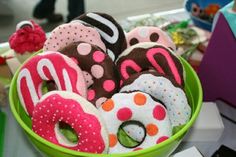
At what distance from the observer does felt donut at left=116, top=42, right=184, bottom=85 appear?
1.37 ft

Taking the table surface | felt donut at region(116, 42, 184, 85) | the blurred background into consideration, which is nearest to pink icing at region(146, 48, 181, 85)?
felt donut at region(116, 42, 184, 85)

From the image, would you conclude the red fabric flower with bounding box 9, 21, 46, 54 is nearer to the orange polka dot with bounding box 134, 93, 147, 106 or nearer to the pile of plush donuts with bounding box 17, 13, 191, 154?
the pile of plush donuts with bounding box 17, 13, 191, 154

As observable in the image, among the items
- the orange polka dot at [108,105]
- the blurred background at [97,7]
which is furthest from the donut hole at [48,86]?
the blurred background at [97,7]

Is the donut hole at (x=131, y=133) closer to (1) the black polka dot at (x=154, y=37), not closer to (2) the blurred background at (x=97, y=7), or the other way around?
(1) the black polka dot at (x=154, y=37)

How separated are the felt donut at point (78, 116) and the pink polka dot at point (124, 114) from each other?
0.08 ft

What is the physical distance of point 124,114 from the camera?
1.25 feet

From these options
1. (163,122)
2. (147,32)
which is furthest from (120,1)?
(163,122)

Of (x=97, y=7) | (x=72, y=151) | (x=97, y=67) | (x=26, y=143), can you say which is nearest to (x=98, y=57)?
(x=97, y=67)

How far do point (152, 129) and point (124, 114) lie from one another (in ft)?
0.12

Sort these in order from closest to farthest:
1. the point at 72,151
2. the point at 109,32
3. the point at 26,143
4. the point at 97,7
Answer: the point at 72,151, the point at 109,32, the point at 26,143, the point at 97,7

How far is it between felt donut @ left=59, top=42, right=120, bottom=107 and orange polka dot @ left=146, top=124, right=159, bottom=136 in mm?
64

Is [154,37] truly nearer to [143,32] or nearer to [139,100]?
[143,32]

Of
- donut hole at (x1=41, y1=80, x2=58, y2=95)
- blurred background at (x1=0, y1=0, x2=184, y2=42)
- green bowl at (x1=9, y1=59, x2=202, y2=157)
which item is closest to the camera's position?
green bowl at (x1=9, y1=59, x2=202, y2=157)

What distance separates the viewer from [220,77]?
68cm
